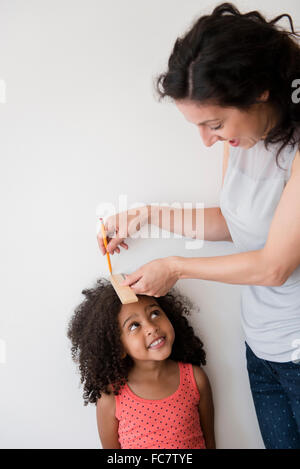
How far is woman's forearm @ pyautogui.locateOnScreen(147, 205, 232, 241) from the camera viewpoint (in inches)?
47.9

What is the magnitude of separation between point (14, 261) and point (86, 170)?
1.09ft

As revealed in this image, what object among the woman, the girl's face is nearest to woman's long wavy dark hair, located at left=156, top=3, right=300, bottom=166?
the woman

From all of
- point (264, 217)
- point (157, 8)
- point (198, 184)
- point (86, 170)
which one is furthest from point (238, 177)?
point (157, 8)

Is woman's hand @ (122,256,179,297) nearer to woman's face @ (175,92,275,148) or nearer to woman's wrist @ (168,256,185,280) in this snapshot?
woman's wrist @ (168,256,185,280)

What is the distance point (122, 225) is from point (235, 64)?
0.57 metres

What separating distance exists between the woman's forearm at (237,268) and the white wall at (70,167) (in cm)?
30

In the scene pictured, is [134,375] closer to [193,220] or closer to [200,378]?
[200,378]

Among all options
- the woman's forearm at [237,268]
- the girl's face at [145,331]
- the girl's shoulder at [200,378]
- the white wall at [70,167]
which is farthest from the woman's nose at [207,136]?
the girl's shoulder at [200,378]

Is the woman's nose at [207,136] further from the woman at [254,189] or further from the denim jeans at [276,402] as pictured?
the denim jeans at [276,402]

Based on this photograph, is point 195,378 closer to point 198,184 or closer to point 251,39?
point 198,184

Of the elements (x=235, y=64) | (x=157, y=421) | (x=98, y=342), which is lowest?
(x=157, y=421)

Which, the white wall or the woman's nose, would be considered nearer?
the woman's nose

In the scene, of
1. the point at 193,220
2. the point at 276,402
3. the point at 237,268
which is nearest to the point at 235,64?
the point at 237,268

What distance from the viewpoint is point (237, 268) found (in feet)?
3.08
